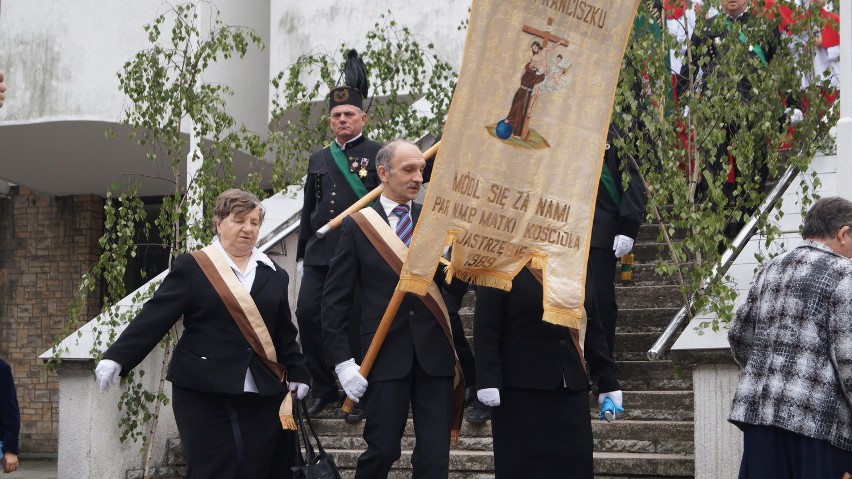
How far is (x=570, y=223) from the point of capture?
276 inches

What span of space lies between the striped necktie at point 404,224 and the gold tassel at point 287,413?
1035 millimetres

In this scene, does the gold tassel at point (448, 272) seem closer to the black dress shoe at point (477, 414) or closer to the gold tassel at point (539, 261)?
the gold tassel at point (539, 261)

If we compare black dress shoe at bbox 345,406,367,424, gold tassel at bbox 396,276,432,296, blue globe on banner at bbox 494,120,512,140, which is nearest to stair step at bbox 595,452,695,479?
black dress shoe at bbox 345,406,367,424

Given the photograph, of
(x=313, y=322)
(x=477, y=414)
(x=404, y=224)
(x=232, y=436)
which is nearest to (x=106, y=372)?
(x=232, y=436)

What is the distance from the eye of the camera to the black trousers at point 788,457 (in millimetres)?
6164

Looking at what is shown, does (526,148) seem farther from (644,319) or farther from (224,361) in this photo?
(644,319)

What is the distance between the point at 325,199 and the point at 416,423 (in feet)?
9.52

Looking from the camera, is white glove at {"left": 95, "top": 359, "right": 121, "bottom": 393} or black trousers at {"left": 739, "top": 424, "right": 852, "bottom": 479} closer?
black trousers at {"left": 739, "top": 424, "right": 852, "bottom": 479}

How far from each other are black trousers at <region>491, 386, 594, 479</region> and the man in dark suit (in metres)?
0.33

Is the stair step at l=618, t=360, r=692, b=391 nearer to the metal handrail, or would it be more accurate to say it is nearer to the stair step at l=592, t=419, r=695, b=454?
the stair step at l=592, t=419, r=695, b=454

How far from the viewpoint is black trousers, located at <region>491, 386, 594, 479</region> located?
693 centimetres

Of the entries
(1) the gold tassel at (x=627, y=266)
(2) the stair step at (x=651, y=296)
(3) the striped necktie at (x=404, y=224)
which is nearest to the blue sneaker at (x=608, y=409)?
(3) the striped necktie at (x=404, y=224)

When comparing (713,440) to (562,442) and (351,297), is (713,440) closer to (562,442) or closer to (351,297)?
(562,442)

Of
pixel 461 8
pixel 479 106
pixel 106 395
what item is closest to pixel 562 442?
pixel 479 106
